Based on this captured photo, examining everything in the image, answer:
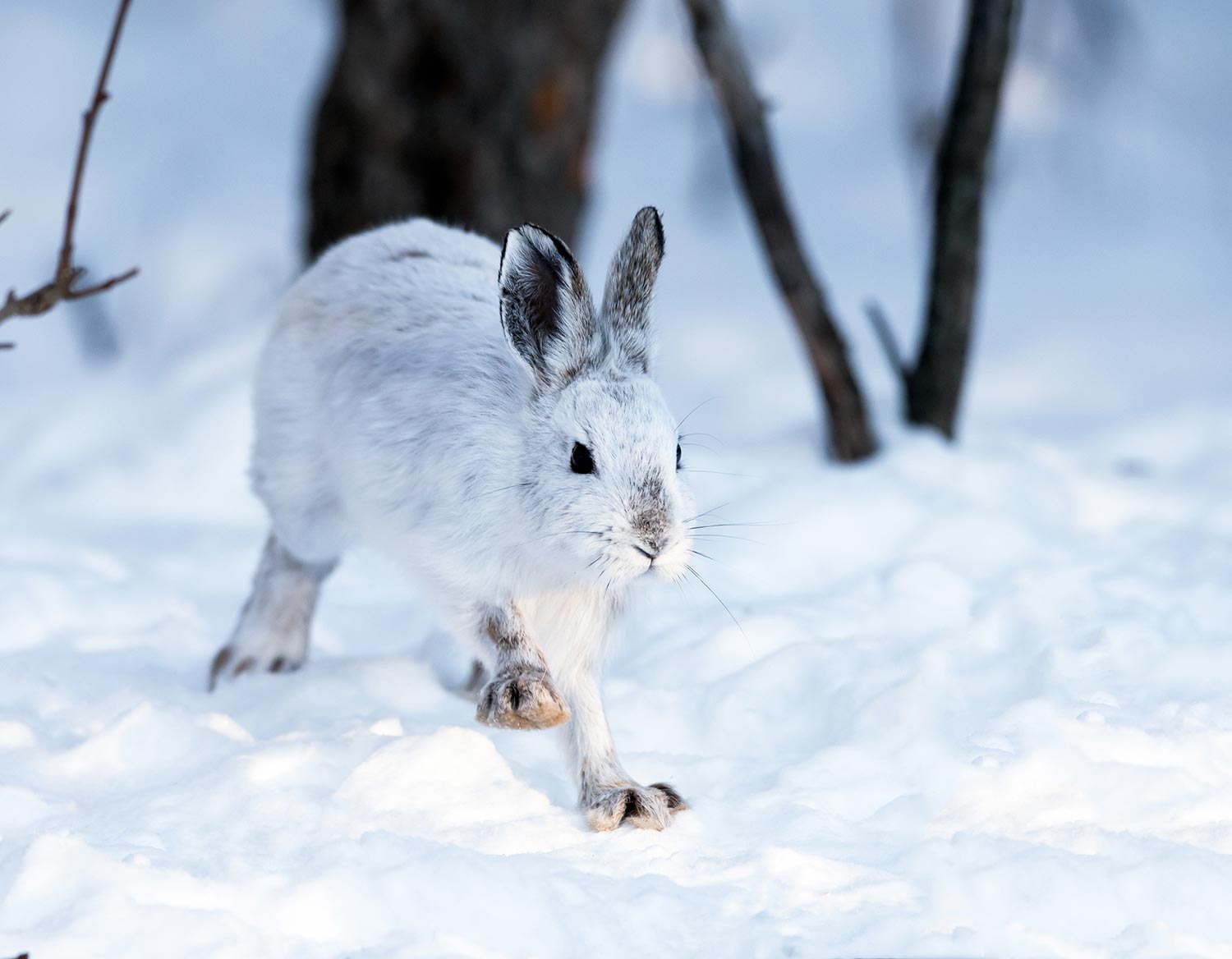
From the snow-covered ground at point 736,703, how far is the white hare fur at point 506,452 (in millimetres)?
202

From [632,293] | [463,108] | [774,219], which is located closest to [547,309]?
[632,293]

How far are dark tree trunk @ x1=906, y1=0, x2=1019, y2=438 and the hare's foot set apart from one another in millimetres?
2734

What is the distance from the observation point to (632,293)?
10.2 ft

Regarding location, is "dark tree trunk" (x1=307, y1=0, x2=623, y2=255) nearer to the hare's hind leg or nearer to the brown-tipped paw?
the hare's hind leg

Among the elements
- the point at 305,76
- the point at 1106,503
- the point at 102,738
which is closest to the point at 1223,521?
the point at 1106,503

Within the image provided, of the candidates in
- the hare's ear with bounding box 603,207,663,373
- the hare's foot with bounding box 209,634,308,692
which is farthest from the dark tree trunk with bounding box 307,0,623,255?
the hare's ear with bounding box 603,207,663,373

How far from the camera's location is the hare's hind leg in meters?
3.85

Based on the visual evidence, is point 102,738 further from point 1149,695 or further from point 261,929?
point 1149,695

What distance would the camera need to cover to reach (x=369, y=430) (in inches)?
127

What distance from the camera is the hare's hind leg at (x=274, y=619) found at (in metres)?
3.85

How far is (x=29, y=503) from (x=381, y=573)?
1.82m

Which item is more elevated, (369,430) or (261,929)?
(369,430)

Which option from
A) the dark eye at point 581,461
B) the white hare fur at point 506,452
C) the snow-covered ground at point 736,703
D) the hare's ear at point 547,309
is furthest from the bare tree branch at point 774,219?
the dark eye at point 581,461

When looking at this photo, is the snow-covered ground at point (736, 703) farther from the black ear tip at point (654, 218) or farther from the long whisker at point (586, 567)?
the long whisker at point (586, 567)
